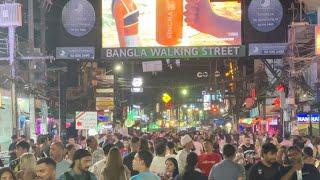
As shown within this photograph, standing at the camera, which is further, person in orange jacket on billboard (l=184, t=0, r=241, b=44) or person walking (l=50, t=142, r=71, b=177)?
person in orange jacket on billboard (l=184, t=0, r=241, b=44)

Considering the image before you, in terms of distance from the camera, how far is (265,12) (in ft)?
90.1

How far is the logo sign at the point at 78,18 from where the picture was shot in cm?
2725

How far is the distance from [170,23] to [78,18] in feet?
12.8

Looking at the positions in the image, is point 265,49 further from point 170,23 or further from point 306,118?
point 306,118

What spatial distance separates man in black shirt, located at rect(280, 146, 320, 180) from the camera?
939 centimetres

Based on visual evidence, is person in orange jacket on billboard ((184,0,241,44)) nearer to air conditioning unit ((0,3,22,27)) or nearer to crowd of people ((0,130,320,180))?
air conditioning unit ((0,3,22,27))

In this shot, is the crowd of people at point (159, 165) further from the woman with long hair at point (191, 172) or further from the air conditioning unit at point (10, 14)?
the air conditioning unit at point (10, 14)

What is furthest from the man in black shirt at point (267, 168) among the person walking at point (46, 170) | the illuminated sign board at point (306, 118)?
the illuminated sign board at point (306, 118)

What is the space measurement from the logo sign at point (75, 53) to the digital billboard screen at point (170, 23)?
0.65 metres

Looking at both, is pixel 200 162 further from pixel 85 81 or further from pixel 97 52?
pixel 85 81

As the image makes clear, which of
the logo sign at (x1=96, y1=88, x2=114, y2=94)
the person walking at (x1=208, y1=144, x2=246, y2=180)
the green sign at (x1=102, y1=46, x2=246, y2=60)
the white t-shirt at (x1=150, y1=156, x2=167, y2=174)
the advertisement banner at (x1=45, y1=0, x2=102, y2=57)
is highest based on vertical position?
the advertisement banner at (x1=45, y1=0, x2=102, y2=57)

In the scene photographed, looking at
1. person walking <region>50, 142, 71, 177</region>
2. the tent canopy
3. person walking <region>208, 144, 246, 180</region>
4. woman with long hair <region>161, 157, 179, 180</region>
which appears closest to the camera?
person walking <region>208, 144, 246, 180</region>

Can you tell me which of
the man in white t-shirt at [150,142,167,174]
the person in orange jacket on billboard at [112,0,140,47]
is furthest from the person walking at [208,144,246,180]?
the person in orange jacket on billboard at [112,0,140,47]

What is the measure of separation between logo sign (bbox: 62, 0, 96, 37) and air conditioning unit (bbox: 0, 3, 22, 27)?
10.1 ft
